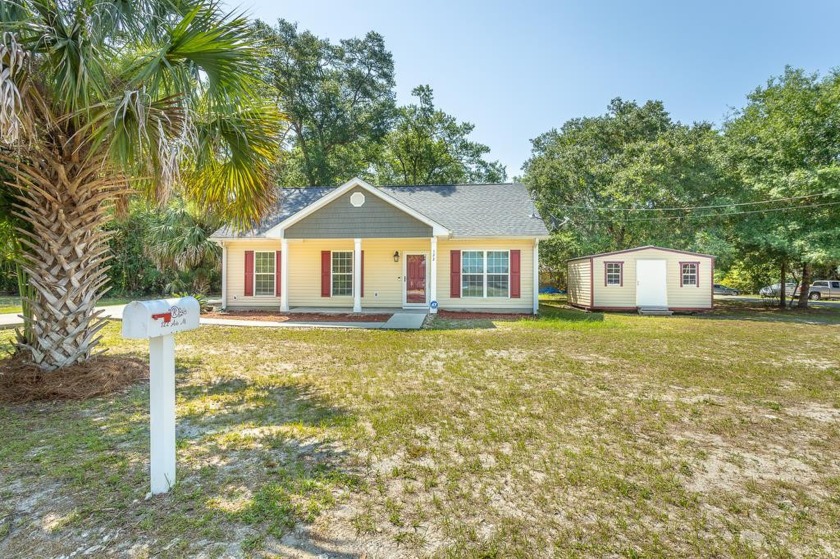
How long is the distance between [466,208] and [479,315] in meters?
4.47

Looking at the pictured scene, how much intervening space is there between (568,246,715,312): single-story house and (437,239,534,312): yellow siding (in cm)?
396

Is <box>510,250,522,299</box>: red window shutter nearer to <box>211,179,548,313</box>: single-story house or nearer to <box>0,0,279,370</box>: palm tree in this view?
<box>211,179,548,313</box>: single-story house

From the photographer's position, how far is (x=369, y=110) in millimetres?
25375

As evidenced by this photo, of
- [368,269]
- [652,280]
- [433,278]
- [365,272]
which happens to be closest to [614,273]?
[652,280]

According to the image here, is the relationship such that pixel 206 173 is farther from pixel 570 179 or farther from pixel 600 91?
pixel 600 91

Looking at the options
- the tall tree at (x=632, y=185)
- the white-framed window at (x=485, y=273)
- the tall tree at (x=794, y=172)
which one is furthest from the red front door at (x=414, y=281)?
the tall tree at (x=794, y=172)

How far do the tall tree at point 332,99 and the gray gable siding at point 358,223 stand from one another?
1311 cm

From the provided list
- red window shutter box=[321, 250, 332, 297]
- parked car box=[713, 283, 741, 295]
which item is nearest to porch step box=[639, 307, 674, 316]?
red window shutter box=[321, 250, 332, 297]

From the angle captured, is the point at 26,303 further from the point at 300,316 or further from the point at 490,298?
the point at 490,298

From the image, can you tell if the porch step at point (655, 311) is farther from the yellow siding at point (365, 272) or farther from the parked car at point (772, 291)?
the parked car at point (772, 291)

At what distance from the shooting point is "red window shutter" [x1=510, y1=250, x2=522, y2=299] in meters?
13.3

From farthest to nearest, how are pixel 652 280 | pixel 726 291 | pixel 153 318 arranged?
1. pixel 726 291
2. pixel 652 280
3. pixel 153 318

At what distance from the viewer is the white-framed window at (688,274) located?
15.0 metres

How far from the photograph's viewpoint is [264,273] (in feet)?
46.6
